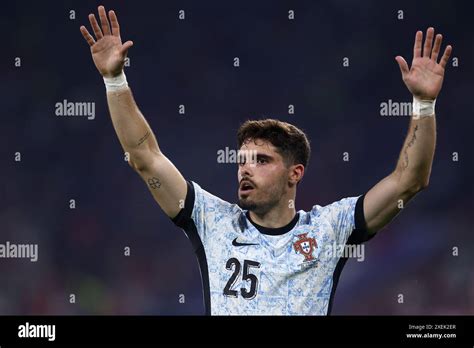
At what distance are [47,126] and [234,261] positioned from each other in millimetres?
7471

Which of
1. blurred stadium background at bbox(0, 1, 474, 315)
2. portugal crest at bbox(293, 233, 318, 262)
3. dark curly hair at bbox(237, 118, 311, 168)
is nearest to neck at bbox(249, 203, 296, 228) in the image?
portugal crest at bbox(293, 233, 318, 262)

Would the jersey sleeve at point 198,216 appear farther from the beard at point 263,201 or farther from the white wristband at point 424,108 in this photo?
the white wristband at point 424,108

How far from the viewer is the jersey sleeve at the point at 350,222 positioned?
5.98m

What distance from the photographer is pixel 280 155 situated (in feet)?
20.6

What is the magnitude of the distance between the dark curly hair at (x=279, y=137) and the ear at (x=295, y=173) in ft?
0.10

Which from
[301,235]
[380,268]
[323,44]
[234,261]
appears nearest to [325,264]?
[301,235]

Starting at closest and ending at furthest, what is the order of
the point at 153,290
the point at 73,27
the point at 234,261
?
1. the point at 234,261
2. the point at 153,290
3. the point at 73,27

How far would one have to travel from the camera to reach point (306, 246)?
5.93 metres

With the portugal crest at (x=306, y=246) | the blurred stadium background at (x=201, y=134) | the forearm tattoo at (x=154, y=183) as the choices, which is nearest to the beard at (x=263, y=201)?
the portugal crest at (x=306, y=246)

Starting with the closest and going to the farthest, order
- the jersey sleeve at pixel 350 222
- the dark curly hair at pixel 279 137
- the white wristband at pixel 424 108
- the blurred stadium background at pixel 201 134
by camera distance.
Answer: the white wristband at pixel 424 108 → the jersey sleeve at pixel 350 222 → the dark curly hair at pixel 279 137 → the blurred stadium background at pixel 201 134

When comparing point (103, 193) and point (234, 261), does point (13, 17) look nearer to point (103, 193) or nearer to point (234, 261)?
point (103, 193)

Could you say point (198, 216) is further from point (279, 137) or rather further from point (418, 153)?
point (418, 153)

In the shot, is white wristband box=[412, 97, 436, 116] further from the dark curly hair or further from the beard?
the beard

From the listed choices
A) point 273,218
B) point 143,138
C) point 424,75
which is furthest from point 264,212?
point 424,75
